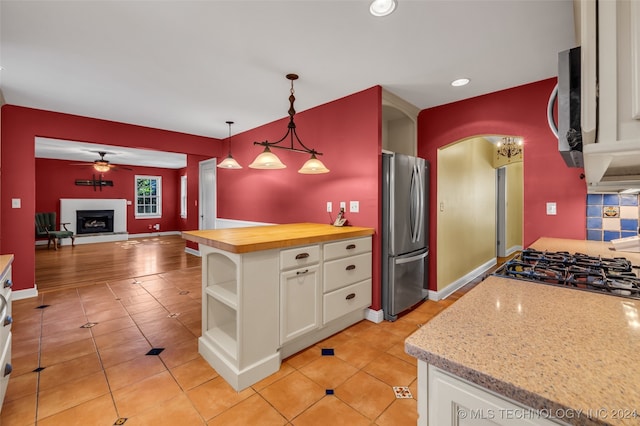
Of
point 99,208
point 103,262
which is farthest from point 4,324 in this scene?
point 99,208

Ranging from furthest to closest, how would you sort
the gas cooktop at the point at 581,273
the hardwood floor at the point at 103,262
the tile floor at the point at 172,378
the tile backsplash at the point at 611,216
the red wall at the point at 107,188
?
the red wall at the point at 107,188 < the hardwood floor at the point at 103,262 < the tile backsplash at the point at 611,216 < the tile floor at the point at 172,378 < the gas cooktop at the point at 581,273

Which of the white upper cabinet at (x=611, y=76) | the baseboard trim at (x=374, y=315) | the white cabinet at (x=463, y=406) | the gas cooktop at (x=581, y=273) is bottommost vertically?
the baseboard trim at (x=374, y=315)

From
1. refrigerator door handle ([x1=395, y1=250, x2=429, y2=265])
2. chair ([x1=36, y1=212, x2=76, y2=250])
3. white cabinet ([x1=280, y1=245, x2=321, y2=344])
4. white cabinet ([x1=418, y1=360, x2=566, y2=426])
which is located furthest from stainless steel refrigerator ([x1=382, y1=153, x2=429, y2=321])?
chair ([x1=36, y1=212, x2=76, y2=250])

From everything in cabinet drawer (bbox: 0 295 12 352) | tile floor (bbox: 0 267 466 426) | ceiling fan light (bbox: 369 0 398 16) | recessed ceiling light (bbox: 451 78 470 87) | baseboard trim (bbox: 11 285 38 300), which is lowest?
tile floor (bbox: 0 267 466 426)

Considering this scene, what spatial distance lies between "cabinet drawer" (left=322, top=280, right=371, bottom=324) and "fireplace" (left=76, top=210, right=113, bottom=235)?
368 inches

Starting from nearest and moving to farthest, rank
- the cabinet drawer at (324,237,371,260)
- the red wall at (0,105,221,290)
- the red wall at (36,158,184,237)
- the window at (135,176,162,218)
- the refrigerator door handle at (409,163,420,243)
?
the cabinet drawer at (324,237,371,260)
the refrigerator door handle at (409,163,420,243)
the red wall at (0,105,221,290)
the red wall at (36,158,184,237)
the window at (135,176,162,218)

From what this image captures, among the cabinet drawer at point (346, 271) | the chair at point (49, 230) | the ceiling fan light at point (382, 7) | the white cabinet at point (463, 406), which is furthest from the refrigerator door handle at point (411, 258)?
the chair at point (49, 230)

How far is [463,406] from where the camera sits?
68 cm

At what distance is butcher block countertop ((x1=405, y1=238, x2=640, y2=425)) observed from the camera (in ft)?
1.75

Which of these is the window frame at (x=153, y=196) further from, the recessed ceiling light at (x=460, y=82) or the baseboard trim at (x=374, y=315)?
the recessed ceiling light at (x=460, y=82)

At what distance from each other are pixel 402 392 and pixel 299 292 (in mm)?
973

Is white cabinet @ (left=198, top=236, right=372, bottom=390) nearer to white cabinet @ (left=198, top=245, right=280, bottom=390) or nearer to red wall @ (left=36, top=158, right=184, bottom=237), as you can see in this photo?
white cabinet @ (left=198, top=245, right=280, bottom=390)

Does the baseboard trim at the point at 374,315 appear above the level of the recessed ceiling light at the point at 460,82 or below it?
below

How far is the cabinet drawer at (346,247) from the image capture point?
8.16 feet
